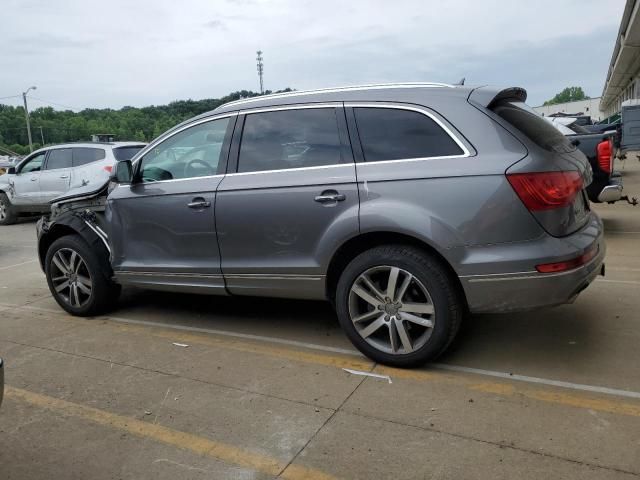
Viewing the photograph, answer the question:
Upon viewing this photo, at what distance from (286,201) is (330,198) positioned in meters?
0.34

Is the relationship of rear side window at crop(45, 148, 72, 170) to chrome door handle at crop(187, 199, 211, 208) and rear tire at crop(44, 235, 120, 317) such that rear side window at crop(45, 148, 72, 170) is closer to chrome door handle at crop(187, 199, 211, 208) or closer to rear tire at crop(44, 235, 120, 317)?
rear tire at crop(44, 235, 120, 317)

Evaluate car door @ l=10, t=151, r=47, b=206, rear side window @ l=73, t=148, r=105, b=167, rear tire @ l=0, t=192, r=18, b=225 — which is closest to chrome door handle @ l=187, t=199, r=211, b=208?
rear side window @ l=73, t=148, r=105, b=167

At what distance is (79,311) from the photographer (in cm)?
518

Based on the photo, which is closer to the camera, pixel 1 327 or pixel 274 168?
pixel 274 168

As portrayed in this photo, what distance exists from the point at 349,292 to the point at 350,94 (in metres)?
1.36

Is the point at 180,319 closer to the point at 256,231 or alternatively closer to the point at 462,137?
the point at 256,231

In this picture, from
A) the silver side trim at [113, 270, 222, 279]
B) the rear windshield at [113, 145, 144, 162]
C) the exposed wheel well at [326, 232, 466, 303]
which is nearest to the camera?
the exposed wheel well at [326, 232, 466, 303]

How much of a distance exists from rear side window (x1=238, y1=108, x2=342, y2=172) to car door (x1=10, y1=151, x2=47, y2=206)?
9584mm

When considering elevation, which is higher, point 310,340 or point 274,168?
point 274,168

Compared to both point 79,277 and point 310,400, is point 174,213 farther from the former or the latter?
point 310,400

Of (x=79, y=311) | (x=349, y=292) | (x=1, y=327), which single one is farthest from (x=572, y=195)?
(x=1, y=327)

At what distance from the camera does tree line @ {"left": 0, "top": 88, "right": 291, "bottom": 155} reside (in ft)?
76.4

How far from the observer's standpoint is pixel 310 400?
332 cm

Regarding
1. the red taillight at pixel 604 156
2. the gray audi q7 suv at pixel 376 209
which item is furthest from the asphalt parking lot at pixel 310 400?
the red taillight at pixel 604 156
